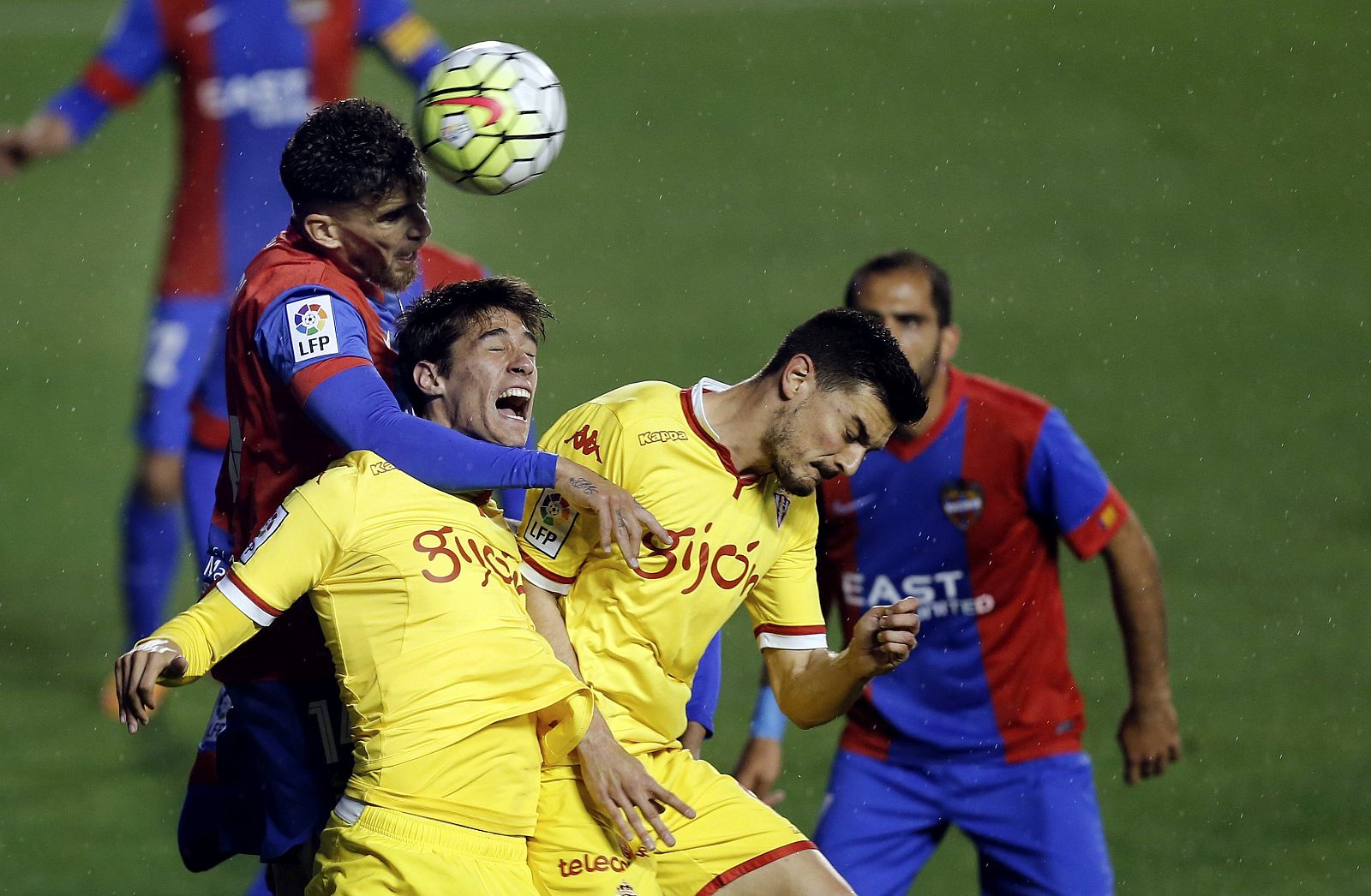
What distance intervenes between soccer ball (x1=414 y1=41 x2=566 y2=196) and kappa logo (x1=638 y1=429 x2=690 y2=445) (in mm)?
1011

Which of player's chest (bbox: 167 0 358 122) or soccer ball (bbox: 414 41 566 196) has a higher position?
player's chest (bbox: 167 0 358 122)

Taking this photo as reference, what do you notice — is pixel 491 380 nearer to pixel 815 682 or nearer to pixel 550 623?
pixel 550 623

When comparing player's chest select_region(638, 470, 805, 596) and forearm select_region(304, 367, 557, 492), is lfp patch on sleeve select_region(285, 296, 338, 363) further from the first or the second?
player's chest select_region(638, 470, 805, 596)

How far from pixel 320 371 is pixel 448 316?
0.33 metres

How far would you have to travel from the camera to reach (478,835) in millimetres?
4160

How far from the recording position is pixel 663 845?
4449mm

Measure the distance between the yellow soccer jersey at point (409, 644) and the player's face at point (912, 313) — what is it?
6.64ft

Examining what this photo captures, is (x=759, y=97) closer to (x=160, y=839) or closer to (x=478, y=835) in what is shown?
(x=160, y=839)

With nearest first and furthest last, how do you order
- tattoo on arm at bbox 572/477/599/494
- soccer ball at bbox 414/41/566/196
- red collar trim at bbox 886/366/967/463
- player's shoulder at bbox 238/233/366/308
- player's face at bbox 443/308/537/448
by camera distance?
tattoo on arm at bbox 572/477/599/494, player's face at bbox 443/308/537/448, player's shoulder at bbox 238/233/366/308, soccer ball at bbox 414/41/566/196, red collar trim at bbox 886/366/967/463

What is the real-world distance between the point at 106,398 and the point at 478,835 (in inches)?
397

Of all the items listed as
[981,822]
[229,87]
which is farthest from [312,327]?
[229,87]

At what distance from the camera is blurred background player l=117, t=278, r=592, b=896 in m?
4.11

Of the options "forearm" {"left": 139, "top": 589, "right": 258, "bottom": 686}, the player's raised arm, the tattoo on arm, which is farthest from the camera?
the player's raised arm

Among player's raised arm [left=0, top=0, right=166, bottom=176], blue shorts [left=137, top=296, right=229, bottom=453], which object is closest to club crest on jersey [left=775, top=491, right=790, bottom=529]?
blue shorts [left=137, top=296, right=229, bottom=453]
